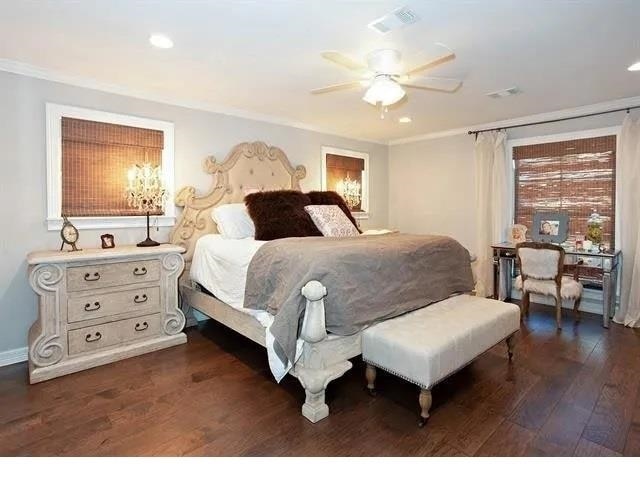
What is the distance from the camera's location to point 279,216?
337 cm

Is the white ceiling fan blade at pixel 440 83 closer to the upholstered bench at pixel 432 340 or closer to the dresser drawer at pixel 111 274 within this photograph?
the upholstered bench at pixel 432 340

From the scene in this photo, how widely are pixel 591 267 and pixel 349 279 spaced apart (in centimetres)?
339

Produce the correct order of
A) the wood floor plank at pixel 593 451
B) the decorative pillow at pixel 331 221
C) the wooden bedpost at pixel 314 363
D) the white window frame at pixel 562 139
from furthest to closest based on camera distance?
1. the white window frame at pixel 562 139
2. the decorative pillow at pixel 331 221
3. the wooden bedpost at pixel 314 363
4. the wood floor plank at pixel 593 451

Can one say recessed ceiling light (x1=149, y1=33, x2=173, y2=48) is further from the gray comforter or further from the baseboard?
the baseboard

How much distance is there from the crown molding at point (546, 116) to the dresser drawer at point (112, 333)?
427cm

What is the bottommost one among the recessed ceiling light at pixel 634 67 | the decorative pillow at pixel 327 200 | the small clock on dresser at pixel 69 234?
the small clock on dresser at pixel 69 234

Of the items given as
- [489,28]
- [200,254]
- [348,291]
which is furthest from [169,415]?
[489,28]

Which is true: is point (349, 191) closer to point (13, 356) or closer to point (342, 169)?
point (342, 169)

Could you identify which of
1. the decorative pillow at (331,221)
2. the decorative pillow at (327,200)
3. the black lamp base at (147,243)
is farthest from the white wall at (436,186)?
the black lamp base at (147,243)

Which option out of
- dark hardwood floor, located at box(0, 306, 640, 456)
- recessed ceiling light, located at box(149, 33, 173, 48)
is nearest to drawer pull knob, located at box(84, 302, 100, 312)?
dark hardwood floor, located at box(0, 306, 640, 456)

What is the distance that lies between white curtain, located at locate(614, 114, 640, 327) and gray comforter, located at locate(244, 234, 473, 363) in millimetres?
2174

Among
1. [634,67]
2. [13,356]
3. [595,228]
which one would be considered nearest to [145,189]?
[13,356]

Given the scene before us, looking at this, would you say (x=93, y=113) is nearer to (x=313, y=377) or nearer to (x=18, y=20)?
(x=18, y=20)

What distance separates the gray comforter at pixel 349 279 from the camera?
212 cm
